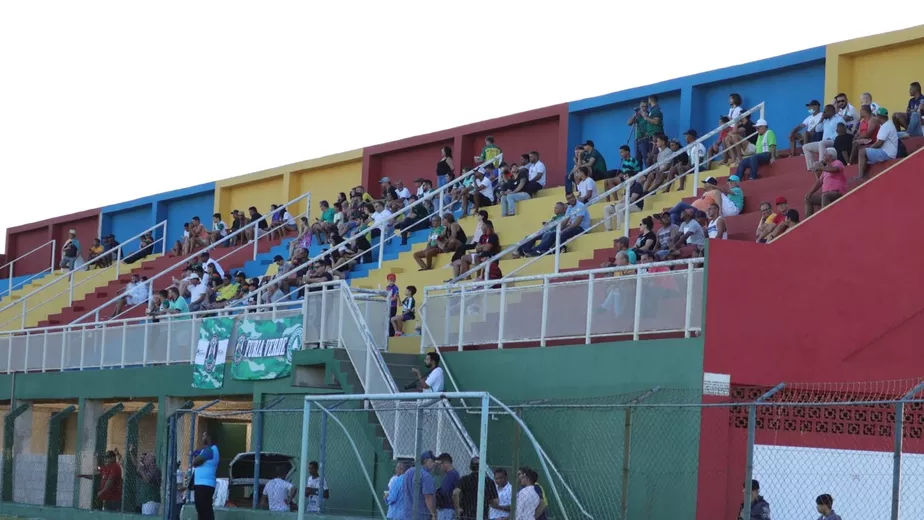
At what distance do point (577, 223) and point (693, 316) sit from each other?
630cm

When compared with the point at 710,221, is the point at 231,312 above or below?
below

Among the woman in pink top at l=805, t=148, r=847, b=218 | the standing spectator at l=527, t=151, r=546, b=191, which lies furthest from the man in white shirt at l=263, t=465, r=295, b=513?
the standing spectator at l=527, t=151, r=546, b=191

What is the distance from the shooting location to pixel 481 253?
24984mm

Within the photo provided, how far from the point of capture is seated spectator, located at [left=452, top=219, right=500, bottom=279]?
81.4 feet

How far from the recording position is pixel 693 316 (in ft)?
60.6

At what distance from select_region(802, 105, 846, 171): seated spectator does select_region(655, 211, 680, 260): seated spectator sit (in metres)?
2.16

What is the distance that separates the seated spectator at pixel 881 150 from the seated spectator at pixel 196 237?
20.4 m

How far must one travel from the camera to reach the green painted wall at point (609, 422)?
17.9 m

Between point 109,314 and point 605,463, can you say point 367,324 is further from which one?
point 109,314

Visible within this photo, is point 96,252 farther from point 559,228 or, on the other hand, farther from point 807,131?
point 807,131

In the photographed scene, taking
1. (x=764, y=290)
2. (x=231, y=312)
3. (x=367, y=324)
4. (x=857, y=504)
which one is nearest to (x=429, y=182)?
(x=231, y=312)

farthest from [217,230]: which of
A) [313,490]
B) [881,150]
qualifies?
[881,150]

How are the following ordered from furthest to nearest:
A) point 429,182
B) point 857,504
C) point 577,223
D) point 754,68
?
point 429,182
point 754,68
point 577,223
point 857,504

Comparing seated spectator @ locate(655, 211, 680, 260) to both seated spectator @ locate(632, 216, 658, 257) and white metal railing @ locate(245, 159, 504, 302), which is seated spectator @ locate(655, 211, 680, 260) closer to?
seated spectator @ locate(632, 216, 658, 257)
